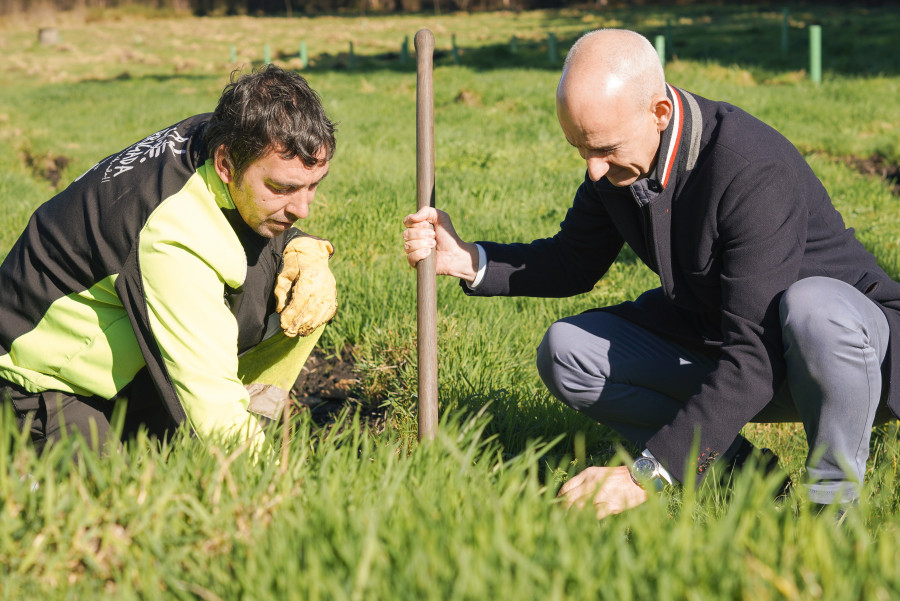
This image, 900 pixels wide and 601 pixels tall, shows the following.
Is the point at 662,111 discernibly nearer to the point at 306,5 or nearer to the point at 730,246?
the point at 730,246

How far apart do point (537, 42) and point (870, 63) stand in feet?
38.6

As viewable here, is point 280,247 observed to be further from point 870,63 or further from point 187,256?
point 870,63

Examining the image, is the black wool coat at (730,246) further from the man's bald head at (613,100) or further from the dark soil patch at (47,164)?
the dark soil patch at (47,164)

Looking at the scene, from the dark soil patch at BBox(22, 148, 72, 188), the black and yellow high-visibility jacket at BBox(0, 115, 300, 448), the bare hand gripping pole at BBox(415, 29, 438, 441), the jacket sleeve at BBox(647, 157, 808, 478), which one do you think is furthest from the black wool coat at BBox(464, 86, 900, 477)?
the dark soil patch at BBox(22, 148, 72, 188)

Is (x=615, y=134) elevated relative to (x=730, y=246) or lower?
elevated

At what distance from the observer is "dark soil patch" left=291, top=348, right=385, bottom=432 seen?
3.89 meters

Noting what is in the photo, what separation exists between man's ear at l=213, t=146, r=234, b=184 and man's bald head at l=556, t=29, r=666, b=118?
1055mm

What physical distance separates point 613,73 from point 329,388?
7.39ft

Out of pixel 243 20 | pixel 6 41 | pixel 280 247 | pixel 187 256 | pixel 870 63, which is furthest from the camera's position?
pixel 243 20

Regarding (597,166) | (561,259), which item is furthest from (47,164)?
(597,166)

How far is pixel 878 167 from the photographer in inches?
309

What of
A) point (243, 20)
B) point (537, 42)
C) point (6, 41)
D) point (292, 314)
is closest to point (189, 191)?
point (292, 314)

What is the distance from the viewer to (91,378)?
109 inches

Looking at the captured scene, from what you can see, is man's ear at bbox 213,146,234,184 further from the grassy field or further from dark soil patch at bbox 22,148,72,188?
dark soil patch at bbox 22,148,72,188
